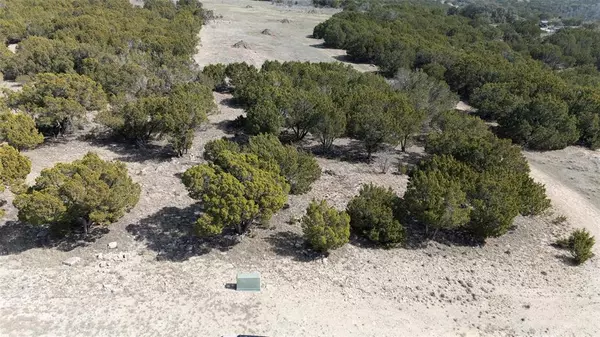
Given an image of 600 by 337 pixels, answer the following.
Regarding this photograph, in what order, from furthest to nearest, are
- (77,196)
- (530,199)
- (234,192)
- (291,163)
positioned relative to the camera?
(291,163) < (530,199) < (234,192) < (77,196)

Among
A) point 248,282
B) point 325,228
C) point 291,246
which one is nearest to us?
point 248,282

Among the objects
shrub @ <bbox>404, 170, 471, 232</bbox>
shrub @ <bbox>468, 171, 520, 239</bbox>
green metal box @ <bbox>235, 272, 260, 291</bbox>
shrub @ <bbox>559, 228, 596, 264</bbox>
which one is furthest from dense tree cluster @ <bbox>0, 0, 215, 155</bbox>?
shrub @ <bbox>559, 228, 596, 264</bbox>

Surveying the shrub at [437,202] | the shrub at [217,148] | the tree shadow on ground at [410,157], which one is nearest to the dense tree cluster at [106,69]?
the shrub at [217,148]

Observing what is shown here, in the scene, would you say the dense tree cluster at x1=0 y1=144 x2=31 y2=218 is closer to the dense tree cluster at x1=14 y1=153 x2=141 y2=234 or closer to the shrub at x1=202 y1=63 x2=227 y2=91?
the dense tree cluster at x1=14 y1=153 x2=141 y2=234

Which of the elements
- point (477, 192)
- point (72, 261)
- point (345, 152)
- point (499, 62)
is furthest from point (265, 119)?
point (499, 62)

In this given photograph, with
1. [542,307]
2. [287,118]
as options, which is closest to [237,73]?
[287,118]

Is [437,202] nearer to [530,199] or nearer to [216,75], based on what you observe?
[530,199]
